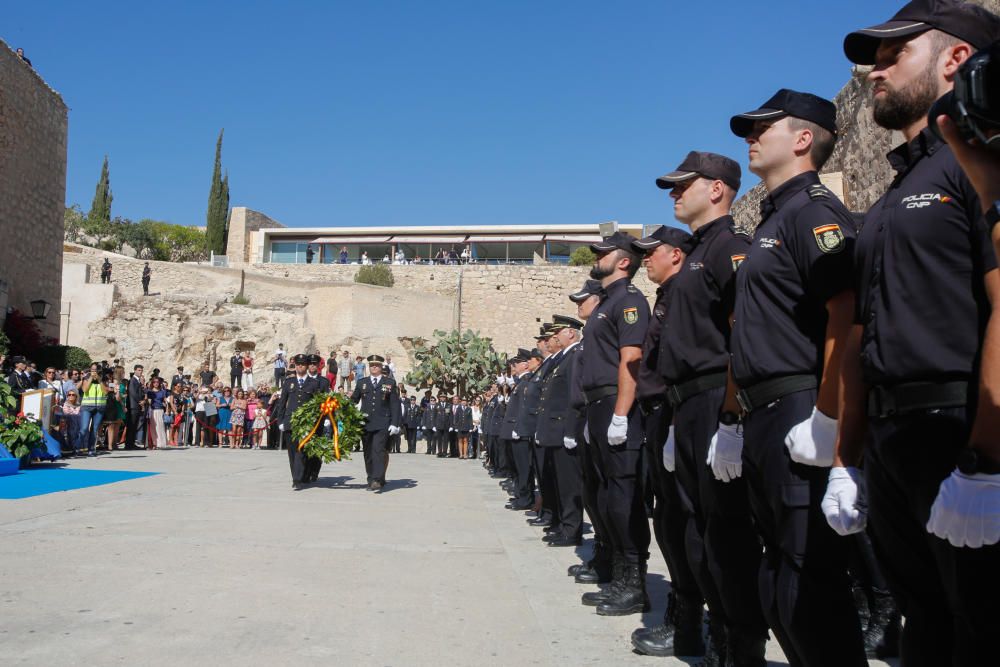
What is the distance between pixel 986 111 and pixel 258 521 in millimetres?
7004

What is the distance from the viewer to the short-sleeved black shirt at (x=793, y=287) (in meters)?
2.57

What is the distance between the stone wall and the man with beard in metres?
23.4

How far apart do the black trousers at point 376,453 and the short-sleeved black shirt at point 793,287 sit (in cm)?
870

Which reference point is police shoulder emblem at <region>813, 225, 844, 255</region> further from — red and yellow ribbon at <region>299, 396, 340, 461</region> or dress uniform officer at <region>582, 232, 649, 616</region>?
red and yellow ribbon at <region>299, 396, 340, 461</region>

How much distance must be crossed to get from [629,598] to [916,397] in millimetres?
2890

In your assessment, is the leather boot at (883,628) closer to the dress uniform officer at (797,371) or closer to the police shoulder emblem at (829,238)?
the dress uniform officer at (797,371)

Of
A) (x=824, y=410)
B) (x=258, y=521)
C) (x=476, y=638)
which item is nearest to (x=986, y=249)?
(x=824, y=410)

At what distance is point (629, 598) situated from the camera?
4457 mm

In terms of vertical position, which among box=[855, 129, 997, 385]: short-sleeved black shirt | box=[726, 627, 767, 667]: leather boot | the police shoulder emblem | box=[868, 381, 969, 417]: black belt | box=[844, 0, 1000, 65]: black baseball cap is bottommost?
box=[726, 627, 767, 667]: leather boot

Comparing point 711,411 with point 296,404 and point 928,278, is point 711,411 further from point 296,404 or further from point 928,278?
point 296,404

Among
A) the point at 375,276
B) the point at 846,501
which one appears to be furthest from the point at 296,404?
the point at 375,276

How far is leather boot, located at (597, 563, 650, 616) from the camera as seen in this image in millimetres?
4402

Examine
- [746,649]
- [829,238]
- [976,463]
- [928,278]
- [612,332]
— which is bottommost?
[746,649]

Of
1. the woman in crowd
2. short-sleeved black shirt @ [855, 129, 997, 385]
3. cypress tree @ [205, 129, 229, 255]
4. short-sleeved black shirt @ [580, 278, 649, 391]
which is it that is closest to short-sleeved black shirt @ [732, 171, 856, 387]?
short-sleeved black shirt @ [855, 129, 997, 385]
